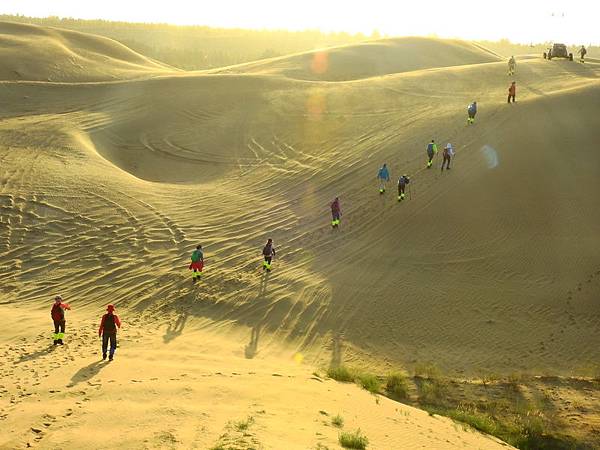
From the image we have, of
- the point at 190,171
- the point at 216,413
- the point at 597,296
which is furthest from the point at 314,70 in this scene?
the point at 216,413

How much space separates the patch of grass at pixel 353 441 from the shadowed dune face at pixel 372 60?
119 ft

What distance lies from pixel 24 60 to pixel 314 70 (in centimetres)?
2033

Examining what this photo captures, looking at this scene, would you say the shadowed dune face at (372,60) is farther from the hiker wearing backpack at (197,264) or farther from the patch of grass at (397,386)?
the patch of grass at (397,386)

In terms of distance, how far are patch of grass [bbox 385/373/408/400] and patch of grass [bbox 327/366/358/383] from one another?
0.62 m

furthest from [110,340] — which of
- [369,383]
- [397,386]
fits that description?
[397,386]

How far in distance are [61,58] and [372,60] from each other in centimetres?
2434

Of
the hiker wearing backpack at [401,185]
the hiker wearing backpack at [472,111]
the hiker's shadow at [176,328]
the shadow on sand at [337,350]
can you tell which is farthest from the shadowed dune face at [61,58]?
the shadow on sand at [337,350]

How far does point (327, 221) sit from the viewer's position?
1778cm

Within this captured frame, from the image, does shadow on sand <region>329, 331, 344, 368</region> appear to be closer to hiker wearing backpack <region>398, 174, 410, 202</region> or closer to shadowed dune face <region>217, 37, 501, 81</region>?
hiker wearing backpack <region>398, 174, 410, 202</region>

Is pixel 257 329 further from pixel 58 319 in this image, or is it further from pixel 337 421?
pixel 337 421

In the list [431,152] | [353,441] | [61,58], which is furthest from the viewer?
[61,58]

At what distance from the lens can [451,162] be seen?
20281mm

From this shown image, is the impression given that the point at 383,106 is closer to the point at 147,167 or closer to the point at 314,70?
the point at 147,167

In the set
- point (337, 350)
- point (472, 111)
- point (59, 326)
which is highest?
point (472, 111)
